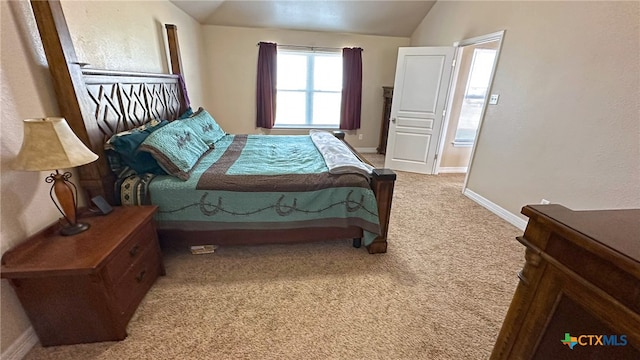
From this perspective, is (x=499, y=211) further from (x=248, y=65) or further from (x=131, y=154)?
(x=248, y=65)

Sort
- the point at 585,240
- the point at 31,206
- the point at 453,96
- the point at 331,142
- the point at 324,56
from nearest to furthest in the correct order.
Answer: the point at 585,240 → the point at 31,206 → the point at 331,142 → the point at 453,96 → the point at 324,56

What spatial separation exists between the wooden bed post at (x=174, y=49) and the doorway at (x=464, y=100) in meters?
3.69

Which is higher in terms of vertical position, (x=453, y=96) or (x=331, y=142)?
(x=453, y=96)

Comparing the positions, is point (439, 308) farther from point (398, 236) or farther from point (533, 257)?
point (533, 257)

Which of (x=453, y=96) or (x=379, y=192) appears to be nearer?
(x=379, y=192)

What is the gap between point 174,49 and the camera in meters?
3.10

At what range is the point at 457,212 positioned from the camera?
3.02m

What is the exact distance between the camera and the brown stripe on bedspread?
1.90 metres

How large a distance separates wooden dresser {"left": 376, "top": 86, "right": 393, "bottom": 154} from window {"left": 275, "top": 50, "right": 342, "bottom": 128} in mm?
908

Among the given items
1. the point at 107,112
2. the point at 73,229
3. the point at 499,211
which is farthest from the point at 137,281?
the point at 499,211

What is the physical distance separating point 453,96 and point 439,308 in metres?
3.33

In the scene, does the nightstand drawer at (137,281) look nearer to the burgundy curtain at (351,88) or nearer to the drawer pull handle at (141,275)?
the drawer pull handle at (141,275)

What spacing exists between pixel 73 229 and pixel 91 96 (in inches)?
34.7

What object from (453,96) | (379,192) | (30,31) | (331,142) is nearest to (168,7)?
(30,31)
